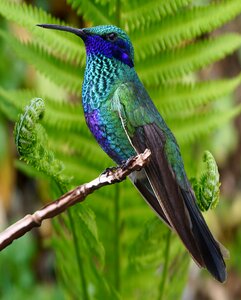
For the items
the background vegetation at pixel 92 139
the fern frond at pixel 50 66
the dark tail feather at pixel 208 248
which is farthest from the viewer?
the fern frond at pixel 50 66

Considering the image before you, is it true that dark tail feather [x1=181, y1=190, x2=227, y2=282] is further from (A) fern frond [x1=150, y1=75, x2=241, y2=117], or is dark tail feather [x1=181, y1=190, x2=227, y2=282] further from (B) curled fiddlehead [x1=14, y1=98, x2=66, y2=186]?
(A) fern frond [x1=150, y1=75, x2=241, y2=117]

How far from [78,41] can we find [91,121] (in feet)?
1.64

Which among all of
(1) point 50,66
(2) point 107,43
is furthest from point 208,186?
(1) point 50,66

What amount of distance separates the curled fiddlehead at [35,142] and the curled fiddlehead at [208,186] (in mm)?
277

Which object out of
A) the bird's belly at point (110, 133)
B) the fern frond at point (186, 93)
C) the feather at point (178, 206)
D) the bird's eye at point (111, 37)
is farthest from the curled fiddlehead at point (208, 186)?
the fern frond at point (186, 93)

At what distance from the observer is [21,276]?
3926 millimetres

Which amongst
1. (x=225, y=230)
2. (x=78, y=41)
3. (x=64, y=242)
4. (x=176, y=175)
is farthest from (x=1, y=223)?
(x=176, y=175)

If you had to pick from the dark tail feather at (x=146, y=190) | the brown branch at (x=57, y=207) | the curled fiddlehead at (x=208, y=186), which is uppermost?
the brown branch at (x=57, y=207)

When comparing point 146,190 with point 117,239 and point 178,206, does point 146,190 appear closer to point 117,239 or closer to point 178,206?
point 178,206

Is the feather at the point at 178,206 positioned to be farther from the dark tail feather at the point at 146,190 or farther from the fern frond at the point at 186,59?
the fern frond at the point at 186,59

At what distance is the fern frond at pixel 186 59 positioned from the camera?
176cm

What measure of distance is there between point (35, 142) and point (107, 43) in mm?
224

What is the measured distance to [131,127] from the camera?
52.0 inches

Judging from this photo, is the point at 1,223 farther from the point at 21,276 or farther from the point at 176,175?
the point at 176,175
